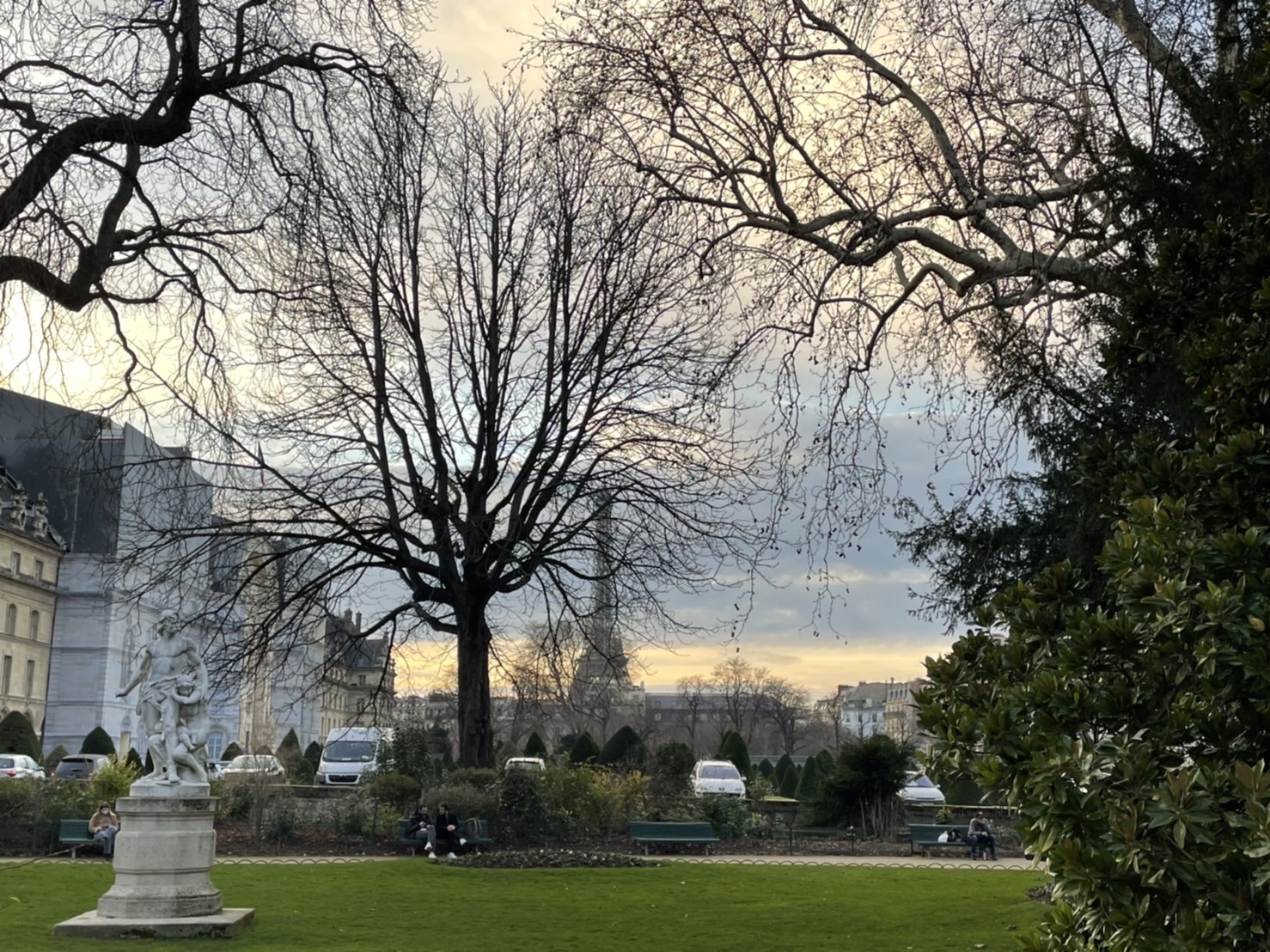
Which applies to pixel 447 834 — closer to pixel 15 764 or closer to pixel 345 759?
pixel 345 759

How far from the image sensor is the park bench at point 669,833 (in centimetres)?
2541

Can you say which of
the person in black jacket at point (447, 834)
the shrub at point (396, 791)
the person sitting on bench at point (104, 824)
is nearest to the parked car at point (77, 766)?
the shrub at point (396, 791)

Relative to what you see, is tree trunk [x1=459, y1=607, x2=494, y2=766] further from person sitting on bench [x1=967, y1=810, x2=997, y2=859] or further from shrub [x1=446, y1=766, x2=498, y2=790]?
person sitting on bench [x1=967, y1=810, x2=997, y2=859]

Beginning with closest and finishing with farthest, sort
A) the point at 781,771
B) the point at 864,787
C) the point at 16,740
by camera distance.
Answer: the point at 864,787
the point at 781,771
the point at 16,740

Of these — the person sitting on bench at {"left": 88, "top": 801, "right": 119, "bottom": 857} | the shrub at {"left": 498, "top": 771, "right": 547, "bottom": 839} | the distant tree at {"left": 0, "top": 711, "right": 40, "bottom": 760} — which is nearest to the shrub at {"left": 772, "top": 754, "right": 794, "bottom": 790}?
the shrub at {"left": 498, "top": 771, "right": 547, "bottom": 839}

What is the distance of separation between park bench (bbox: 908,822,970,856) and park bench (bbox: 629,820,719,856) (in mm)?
4462

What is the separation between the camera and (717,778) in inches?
1346

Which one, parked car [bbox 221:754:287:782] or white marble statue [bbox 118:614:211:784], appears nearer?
white marble statue [bbox 118:614:211:784]

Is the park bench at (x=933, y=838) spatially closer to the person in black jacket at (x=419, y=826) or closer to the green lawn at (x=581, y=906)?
the green lawn at (x=581, y=906)

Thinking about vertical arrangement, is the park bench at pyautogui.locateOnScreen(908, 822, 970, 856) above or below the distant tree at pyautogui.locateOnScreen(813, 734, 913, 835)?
below

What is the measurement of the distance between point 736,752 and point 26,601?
4691 cm

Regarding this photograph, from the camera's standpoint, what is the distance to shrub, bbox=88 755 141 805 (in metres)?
26.3

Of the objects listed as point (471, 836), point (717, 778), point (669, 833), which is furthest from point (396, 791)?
point (717, 778)

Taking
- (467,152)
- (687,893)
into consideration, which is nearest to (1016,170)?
(687,893)
